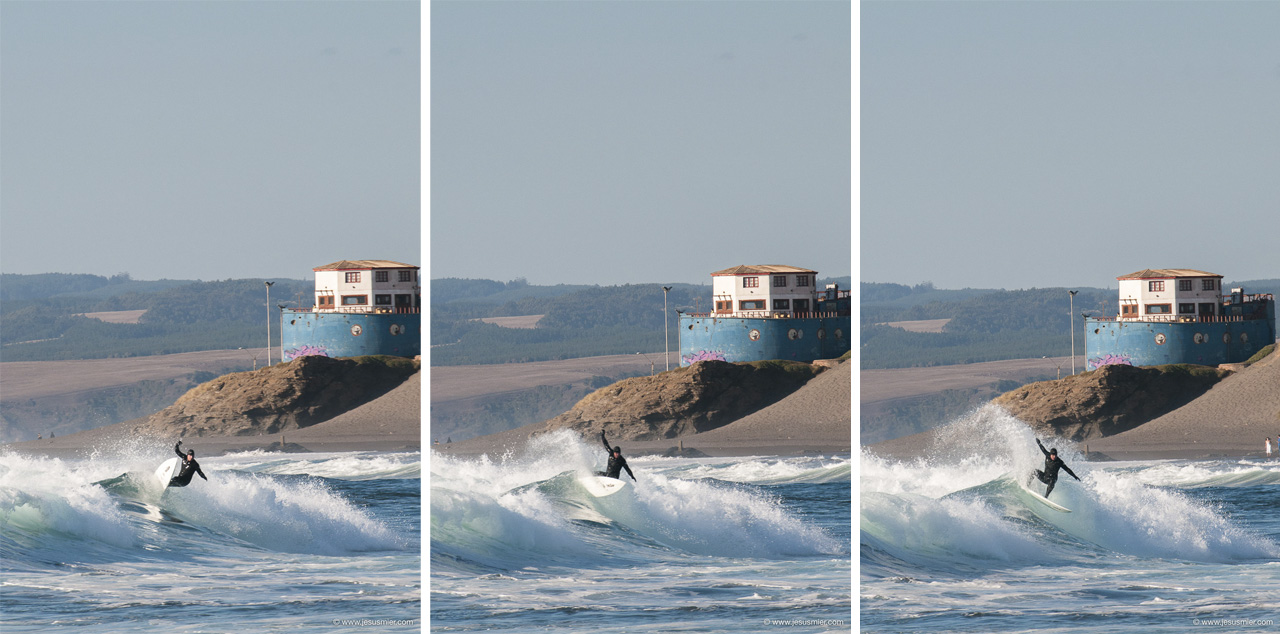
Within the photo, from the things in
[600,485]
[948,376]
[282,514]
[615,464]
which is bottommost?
[282,514]

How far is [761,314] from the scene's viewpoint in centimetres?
634

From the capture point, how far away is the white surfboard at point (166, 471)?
6.59 metres

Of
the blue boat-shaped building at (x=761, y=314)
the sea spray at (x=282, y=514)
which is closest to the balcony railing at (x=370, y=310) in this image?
the sea spray at (x=282, y=514)

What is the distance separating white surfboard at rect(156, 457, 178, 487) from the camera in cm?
659

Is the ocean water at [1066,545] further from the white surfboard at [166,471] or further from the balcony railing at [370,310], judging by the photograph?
the white surfboard at [166,471]

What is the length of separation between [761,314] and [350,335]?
2.25m

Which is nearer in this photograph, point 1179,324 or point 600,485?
point 600,485

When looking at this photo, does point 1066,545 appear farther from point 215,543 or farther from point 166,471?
point 166,471

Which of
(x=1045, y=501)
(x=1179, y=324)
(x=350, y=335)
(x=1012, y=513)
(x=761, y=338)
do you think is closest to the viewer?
(x=350, y=335)

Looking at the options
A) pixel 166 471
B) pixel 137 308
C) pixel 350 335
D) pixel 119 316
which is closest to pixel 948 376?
pixel 350 335

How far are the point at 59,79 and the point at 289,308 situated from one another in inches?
69.9

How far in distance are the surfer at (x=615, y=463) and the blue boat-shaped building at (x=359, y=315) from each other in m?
1.17

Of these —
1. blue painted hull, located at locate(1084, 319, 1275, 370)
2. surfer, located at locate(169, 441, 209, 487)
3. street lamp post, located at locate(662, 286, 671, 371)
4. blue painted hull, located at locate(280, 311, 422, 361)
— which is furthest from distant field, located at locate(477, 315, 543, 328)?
blue painted hull, located at locate(1084, 319, 1275, 370)

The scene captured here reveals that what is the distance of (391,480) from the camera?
616 cm
